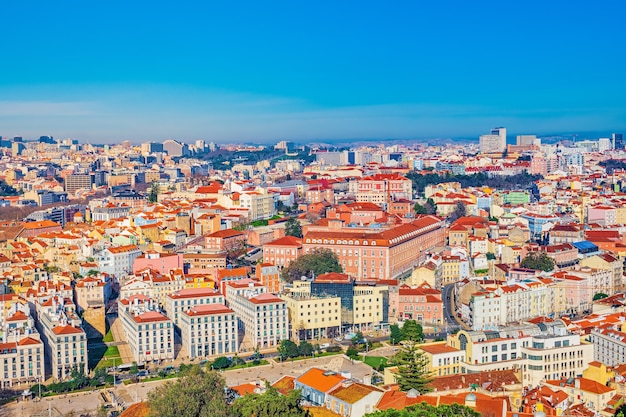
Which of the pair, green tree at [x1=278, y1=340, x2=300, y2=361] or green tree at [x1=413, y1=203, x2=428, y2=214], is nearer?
green tree at [x1=278, y1=340, x2=300, y2=361]

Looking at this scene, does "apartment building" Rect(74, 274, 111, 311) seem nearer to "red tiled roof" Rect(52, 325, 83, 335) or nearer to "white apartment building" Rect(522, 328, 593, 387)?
"red tiled roof" Rect(52, 325, 83, 335)

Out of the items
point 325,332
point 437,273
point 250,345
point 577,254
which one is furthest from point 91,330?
point 577,254

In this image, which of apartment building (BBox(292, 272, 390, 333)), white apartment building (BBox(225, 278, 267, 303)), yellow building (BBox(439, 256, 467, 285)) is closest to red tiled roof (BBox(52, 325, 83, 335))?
white apartment building (BBox(225, 278, 267, 303))

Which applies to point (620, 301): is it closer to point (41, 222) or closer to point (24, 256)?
point (24, 256)

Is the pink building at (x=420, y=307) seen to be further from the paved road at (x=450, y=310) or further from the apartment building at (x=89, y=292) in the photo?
the apartment building at (x=89, y=292)

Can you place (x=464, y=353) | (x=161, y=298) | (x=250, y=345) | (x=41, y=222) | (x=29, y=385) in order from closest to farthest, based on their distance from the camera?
(x=464, y=353) → (x=29, y=385) → (x=250, y=345) → (x=161, y=298) → (x=41, y=222)
